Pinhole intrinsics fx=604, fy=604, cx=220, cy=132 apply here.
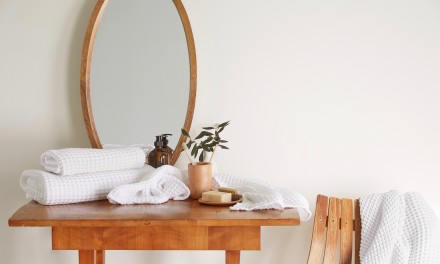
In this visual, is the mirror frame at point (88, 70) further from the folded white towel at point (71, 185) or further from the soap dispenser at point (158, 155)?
the folded white towel at point (71, 185)

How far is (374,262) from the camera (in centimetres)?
207

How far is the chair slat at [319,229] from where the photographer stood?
7.27 feet

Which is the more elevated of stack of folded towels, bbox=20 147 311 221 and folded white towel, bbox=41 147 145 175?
folded white towel, bbox=41 147 145 175

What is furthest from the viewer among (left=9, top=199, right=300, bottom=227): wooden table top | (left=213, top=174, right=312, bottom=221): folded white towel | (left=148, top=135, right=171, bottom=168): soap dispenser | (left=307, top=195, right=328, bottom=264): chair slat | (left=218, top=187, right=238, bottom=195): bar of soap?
(left=148, top=135, right=171, bottom=168): soap dispenser

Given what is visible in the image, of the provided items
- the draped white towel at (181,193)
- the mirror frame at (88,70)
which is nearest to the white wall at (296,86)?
the mirror frame at (88,70)

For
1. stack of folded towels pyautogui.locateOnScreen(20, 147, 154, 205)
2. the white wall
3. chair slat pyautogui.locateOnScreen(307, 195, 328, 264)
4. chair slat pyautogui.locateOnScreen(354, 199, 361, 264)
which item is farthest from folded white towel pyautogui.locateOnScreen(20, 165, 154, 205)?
chair slat pyautogui.locateOnScreen(354, 199, 361, 264)

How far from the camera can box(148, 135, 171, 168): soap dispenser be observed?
2338mm

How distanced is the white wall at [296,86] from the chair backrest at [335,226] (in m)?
0.23

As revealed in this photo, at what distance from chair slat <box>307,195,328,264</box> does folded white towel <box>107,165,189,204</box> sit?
19.6 inches

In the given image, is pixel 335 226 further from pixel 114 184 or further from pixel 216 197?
pixel 114 184

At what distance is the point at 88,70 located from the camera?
7.95ft

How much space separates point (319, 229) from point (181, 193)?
0.54 meters

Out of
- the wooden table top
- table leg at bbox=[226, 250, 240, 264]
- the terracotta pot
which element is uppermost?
the terracotta pot

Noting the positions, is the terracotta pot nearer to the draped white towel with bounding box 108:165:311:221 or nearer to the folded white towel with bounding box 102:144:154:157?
the draped white towel with bounding box 108:165:311:221
